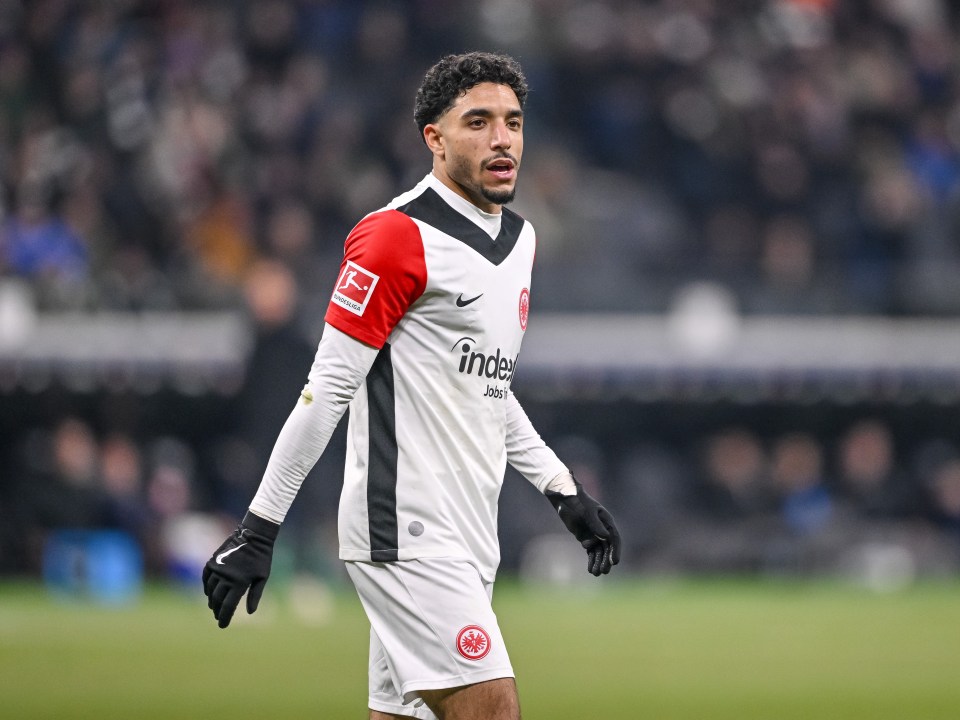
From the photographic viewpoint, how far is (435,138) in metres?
4.52

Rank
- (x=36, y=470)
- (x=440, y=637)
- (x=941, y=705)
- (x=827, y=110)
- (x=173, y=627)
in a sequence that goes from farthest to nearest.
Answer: (x=827, y=110) < (x=36, y=470) < (x=173, y=627) < (x=941, y=705) < (x=440, y=637)

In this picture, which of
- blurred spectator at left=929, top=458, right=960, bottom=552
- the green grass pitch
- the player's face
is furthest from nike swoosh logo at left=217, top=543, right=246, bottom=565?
blurred spectator at left=929, top=458, right=960, bottom=552

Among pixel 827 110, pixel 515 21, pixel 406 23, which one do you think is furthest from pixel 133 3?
pixel 827 110

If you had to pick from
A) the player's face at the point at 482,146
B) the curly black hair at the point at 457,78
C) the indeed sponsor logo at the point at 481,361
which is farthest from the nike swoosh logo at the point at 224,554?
the curly black hair at the point at 457,78

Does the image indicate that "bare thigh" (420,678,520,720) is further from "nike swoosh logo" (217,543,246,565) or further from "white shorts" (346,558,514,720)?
"nike swoosh logo" (217,543,246,565)

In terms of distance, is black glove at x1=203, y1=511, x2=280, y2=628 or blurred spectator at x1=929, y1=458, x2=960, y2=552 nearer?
black glove at x1=203, y1=511, x2=280, y2=628

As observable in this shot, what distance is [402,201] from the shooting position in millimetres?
4379

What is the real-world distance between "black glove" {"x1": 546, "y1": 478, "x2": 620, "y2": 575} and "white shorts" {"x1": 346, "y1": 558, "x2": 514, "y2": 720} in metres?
0.53

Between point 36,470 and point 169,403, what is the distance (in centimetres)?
136

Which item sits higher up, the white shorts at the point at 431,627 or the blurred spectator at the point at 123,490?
the blurred spectator at the point at 123,490

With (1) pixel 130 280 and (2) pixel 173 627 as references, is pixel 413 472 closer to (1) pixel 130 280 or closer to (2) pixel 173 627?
(2) pixel 173 627

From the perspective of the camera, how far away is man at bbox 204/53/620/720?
4.19m

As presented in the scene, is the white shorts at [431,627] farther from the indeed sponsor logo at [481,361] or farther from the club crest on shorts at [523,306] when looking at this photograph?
the club crest on shorts at [523,306]

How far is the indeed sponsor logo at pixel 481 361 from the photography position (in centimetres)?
437
